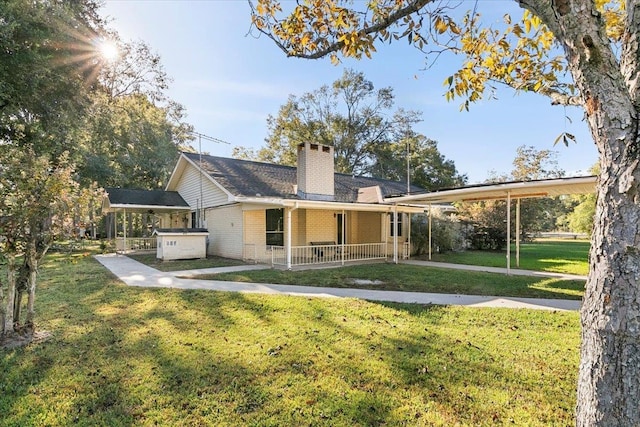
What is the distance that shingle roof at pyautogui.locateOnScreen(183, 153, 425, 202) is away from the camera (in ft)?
49.0

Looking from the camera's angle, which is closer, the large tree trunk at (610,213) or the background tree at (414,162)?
the large tree trunk at (610,213)

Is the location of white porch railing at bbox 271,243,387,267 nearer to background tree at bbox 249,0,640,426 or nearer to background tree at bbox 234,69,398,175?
background tree at bbox 249,0,640,426

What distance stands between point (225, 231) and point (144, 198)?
599cm

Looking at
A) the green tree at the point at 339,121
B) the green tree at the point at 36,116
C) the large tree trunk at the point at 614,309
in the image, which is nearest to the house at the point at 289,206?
the green tree at the point at 36,116

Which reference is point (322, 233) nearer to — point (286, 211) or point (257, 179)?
point (286, 211)

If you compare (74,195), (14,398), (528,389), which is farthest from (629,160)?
(74,195)

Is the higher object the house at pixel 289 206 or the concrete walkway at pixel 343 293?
the house at pixel 289 206

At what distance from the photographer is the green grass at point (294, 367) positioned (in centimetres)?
317

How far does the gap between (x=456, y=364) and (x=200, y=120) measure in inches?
1363

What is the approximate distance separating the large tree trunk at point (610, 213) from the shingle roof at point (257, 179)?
1288 cm

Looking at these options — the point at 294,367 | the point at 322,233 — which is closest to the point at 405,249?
the point at 322,233

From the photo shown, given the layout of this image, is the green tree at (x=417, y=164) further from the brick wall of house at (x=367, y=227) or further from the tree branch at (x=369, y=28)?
the tree branch at (x=369, y=28)

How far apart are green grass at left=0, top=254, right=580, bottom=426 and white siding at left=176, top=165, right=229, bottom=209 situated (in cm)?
954

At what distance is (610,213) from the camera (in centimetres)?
184
